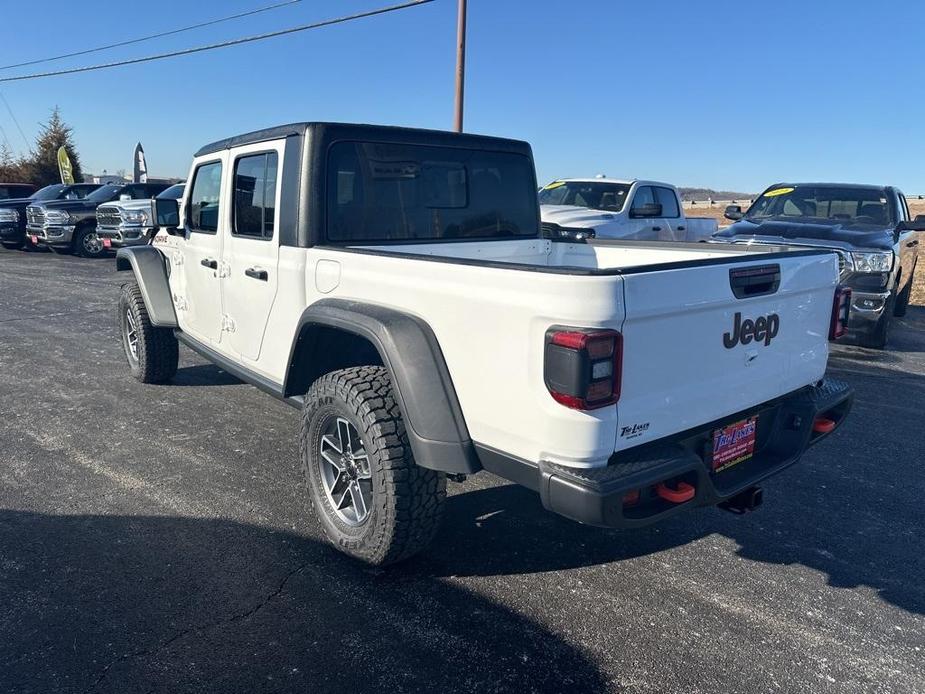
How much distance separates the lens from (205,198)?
16.0 feet

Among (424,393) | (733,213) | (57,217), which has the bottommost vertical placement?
(424,393)

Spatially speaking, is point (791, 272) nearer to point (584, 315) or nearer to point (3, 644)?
Answer: point (584, 315)

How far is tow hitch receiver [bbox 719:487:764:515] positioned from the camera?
308cm

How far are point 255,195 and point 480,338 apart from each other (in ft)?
7.05

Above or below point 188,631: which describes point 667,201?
above

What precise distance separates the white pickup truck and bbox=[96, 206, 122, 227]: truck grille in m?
9.70

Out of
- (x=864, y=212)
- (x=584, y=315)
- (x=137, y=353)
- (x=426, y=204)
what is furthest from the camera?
(x=864, y=212)

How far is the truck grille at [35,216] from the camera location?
1708 cm

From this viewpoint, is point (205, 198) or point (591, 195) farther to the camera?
point (591, 195)

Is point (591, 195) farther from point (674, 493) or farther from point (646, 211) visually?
point (674, 493)

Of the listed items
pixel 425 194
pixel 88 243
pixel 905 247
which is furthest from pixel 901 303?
pixel 88 243

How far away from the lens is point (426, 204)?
4.11 meters

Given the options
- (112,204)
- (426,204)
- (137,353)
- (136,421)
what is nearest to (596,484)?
(426,204)

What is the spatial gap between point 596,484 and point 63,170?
123 ft
